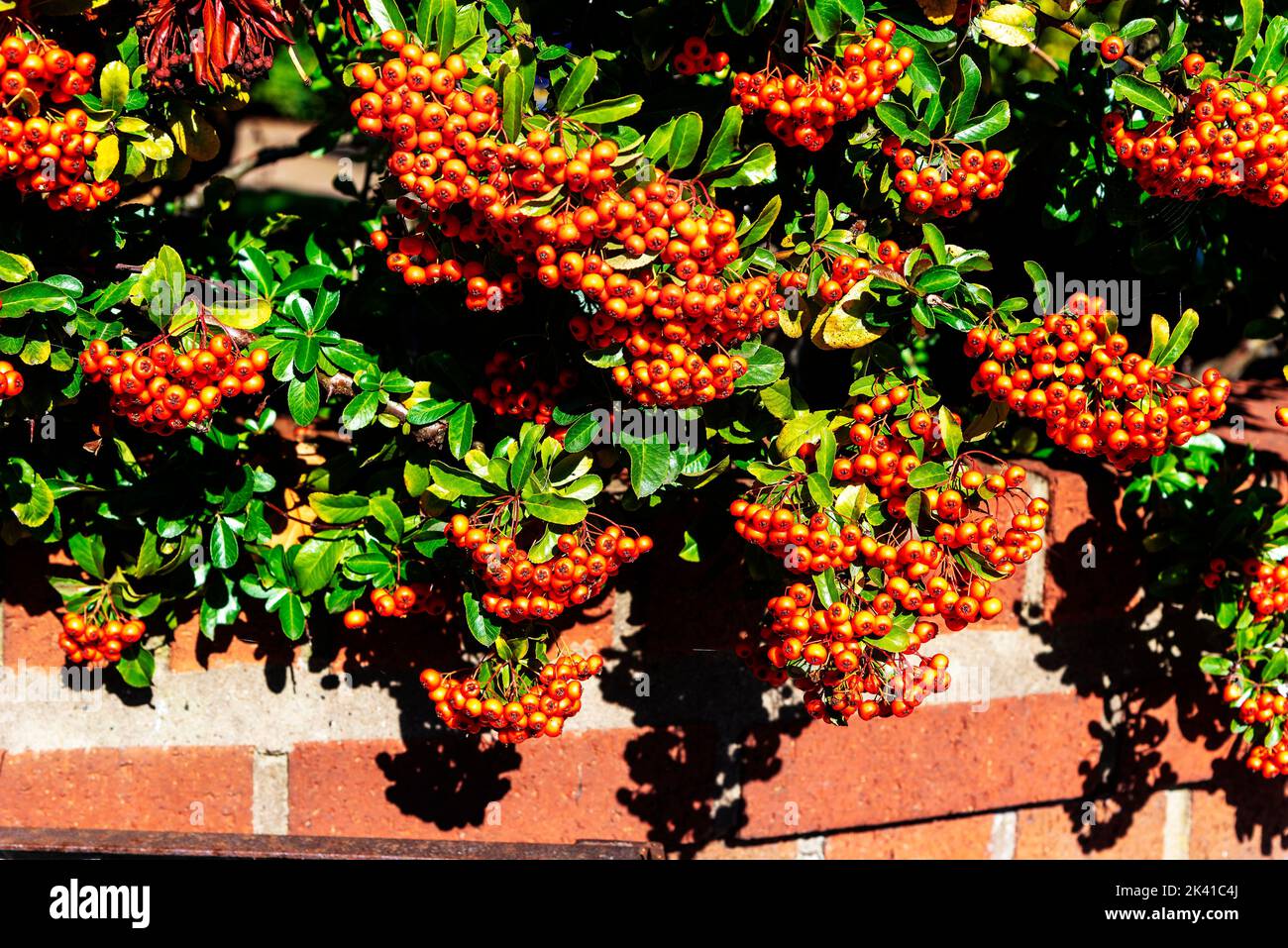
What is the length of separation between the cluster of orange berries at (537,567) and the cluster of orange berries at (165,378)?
17.2 inches

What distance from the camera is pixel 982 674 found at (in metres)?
2.90

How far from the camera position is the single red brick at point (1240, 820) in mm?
3281

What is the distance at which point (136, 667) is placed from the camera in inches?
94.5

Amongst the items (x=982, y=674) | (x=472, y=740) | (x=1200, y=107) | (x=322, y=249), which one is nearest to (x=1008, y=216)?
(x=1200, y=107)

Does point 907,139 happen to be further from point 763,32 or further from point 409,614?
point 409,614

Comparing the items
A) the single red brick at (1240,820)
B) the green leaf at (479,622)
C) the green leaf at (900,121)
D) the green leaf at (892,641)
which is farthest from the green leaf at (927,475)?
the single red brick at (1240,820)

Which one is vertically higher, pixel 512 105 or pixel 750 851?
pixel 512 105

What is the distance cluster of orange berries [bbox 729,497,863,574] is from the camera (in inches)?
78.1

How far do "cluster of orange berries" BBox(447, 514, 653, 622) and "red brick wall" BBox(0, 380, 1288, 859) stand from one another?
560mm

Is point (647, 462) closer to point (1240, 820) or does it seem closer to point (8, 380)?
point (8, 380)

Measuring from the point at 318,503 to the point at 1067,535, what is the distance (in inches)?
68.5

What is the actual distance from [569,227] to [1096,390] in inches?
37.9

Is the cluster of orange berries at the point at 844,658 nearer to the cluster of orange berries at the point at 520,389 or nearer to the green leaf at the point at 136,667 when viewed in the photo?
the cluster of orange berries at the point at 520,389

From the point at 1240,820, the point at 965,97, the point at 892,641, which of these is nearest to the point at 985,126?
Result: the point at 965,97
